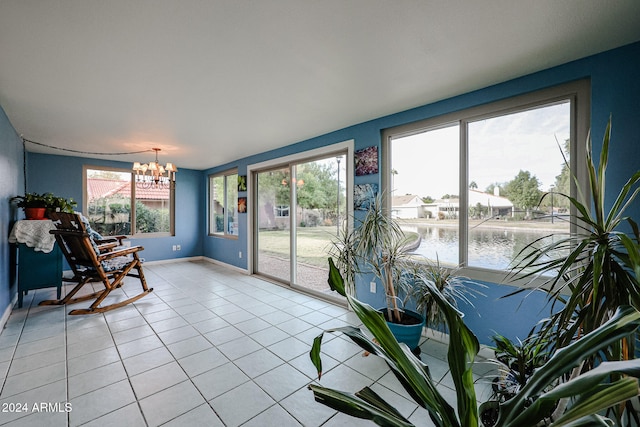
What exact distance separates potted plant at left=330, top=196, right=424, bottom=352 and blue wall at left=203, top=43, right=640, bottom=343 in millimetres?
527

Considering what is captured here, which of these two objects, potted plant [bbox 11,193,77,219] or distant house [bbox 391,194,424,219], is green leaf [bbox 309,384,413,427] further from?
potted plant [bbox 11,193,77,219]

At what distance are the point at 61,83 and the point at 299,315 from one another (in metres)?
3.14

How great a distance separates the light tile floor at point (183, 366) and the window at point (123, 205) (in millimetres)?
2267

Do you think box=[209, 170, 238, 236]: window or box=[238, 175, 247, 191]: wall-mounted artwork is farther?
box=[209, 170, 238, 236]: window

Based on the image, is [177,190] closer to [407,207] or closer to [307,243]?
[307,243]

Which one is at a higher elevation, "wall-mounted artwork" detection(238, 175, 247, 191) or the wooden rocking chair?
"wall-mounted artwork" detection(238, 175, 247, 191)

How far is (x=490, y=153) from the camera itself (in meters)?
2.33

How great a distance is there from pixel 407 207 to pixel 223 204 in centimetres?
450

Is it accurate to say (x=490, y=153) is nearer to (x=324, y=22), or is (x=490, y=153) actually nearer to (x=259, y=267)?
(x=324, y=22)

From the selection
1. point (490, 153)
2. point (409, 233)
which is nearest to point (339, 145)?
point (409, 233)

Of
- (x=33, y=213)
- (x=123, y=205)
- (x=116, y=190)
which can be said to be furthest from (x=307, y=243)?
(x=116, y=190)

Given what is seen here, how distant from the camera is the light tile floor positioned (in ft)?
5.24

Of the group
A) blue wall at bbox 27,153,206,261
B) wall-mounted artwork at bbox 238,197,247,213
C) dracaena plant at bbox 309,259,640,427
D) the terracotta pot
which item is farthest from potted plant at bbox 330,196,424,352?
blue wall at bbox 27,153,206,261

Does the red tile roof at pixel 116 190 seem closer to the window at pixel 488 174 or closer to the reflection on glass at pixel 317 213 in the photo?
the reflection on glass at pixel 317 213
